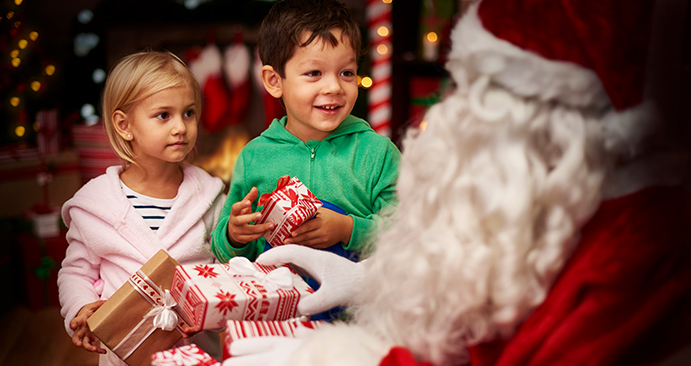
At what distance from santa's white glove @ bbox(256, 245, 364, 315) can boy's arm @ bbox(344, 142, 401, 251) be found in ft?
0.45

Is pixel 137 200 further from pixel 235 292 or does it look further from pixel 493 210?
pixel 493 210

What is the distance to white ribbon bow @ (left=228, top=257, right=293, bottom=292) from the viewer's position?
85cm

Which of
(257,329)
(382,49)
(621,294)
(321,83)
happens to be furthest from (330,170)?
(382,49)

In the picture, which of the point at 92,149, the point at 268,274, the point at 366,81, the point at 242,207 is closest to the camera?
the point at 268,274

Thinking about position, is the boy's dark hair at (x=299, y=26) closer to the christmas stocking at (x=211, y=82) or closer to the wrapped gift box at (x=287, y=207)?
the wrapped gift box at (x=287, y=207)

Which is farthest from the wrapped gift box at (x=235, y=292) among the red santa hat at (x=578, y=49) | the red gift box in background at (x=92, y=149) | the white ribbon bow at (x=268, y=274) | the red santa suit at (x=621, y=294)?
the red gift box in background at (x=92, y=149)

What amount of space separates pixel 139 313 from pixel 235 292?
0.24 metres

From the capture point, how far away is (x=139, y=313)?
939 mm

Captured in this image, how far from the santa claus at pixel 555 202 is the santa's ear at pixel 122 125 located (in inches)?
29.2

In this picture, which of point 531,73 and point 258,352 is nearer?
point 531,73

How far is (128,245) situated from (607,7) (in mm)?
969

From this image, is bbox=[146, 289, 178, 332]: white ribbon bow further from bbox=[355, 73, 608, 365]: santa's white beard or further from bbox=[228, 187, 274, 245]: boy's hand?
bbox=[355, 73, 608, 365]: santa's white beard

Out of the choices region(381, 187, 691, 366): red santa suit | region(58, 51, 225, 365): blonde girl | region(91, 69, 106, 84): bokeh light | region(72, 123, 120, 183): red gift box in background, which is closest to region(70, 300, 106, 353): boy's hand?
region(58, 51, 225, 365): blonde girl

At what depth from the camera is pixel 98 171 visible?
2691mm
